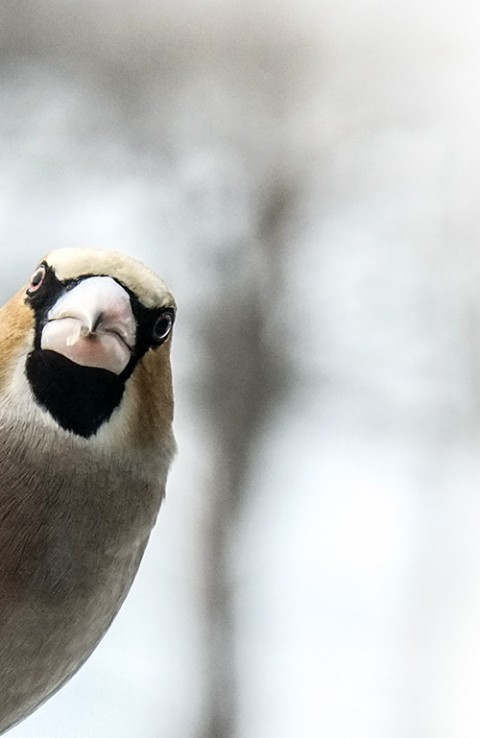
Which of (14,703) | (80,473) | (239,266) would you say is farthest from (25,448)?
(239,266)

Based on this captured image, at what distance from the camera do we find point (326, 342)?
2.64 m

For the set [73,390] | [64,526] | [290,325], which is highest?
[73,390]

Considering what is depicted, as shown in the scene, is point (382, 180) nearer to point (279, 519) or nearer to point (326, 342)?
point (326, 342)

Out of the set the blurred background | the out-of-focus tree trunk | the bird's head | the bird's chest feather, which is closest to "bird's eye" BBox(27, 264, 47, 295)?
the bird's head

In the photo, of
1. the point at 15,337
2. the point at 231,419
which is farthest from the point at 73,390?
the point at 231,419

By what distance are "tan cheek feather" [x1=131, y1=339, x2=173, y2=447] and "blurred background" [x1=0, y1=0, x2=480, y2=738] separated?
1.55m

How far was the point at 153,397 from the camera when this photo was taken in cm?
88

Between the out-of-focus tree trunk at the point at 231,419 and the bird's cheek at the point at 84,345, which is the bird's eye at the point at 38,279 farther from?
the out-of-focus tree trunk at the point at 231,419

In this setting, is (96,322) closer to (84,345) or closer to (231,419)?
(84,345)

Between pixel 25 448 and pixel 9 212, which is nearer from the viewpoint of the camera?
pixel 25 448

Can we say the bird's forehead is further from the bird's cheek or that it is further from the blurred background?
the blurred background

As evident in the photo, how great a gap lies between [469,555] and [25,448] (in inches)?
79.1

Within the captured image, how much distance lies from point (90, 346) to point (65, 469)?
16 centimetres

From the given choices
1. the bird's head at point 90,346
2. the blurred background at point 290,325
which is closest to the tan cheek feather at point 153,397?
the bird's head at point 90,346
